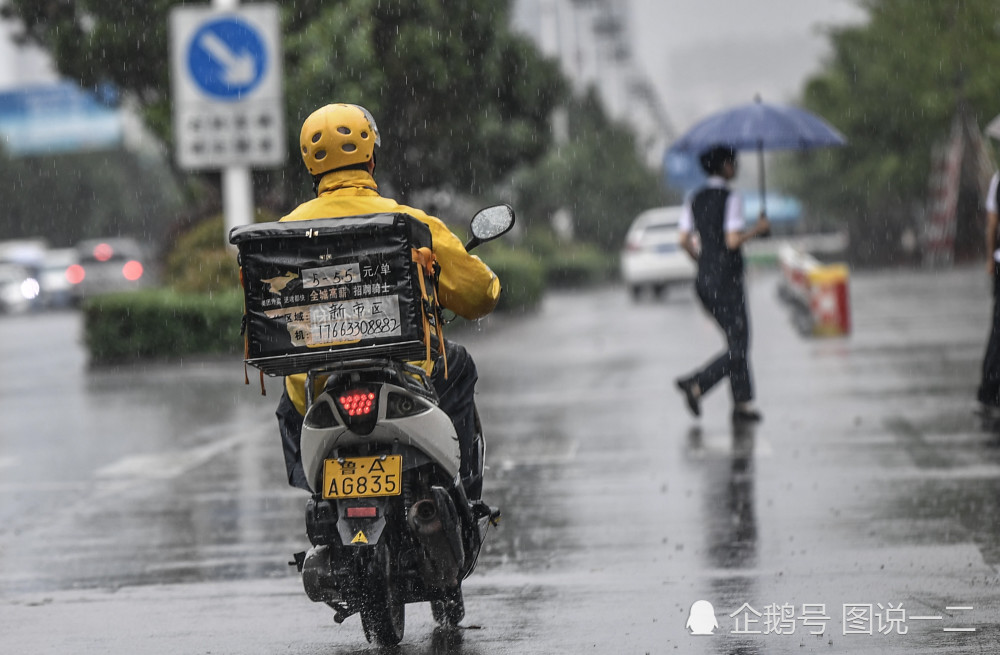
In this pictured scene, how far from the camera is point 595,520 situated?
757 cm

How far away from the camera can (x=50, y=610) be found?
6.18 m

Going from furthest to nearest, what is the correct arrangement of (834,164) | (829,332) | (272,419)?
(834,164), (829,332), (272,419)

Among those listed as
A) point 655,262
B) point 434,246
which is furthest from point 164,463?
point 655,262

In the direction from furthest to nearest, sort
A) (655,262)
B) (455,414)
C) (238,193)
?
(655,262) < (238,193) < (455,414)

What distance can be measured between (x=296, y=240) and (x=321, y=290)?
0.16 meters

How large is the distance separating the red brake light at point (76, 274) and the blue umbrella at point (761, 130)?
32.4 meters

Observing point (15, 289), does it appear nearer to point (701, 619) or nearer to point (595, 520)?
point (595, 520)

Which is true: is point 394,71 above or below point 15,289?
above

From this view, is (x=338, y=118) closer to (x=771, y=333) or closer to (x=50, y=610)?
(x=50, y=610)

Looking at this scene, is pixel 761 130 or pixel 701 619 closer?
pixel 701 619

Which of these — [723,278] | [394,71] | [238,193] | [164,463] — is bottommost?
[164,463]

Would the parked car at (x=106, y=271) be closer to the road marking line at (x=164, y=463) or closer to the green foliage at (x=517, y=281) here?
the green foliage at (x=517, y=281)

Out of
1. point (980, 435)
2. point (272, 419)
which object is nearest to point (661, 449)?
point (980, 435)

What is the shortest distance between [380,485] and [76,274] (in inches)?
1553
